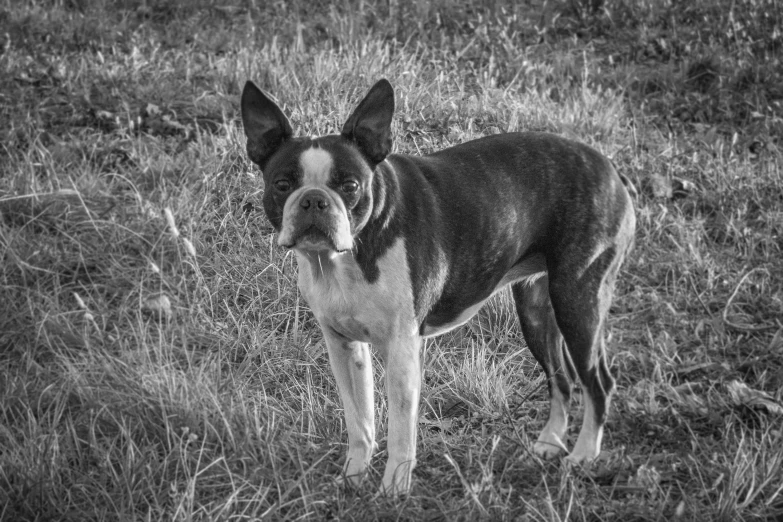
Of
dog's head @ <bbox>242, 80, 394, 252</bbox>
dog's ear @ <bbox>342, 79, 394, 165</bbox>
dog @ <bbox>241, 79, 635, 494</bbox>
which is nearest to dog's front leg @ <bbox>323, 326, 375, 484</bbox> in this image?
dog @ <bbox>241, 79, 635, 494</bbox>

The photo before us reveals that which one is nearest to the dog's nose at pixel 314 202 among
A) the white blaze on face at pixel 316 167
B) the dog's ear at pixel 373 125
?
the white blaze on face at pixel 316 167

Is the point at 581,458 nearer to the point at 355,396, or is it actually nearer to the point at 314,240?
the point at 355,396

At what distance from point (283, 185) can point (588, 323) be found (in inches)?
61.7

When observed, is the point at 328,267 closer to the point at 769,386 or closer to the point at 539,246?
the point at 539,246

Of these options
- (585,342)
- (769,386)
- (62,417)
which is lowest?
(769,386)

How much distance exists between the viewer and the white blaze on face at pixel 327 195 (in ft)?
10.8

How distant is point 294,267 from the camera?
17.3ft

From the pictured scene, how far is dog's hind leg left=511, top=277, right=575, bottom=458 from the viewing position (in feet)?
14.3

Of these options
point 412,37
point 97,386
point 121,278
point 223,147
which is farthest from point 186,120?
point 97,386

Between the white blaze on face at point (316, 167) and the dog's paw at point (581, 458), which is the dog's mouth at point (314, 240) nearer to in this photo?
the white blaze on face at point (316, 167)

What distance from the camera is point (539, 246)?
4.06 meters

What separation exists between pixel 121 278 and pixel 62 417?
138cm

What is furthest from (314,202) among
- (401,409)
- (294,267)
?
(294,267)

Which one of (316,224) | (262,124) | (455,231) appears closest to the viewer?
(316,224)
